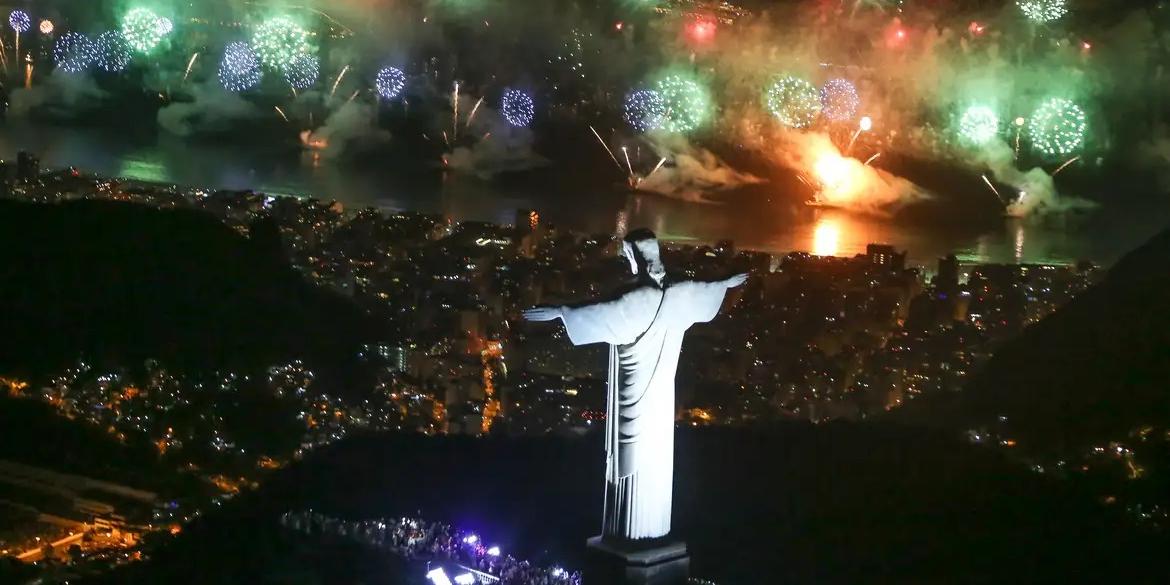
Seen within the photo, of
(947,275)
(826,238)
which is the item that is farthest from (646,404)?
(826,238)

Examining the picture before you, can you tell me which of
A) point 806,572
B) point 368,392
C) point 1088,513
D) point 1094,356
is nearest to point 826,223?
point 1094,356

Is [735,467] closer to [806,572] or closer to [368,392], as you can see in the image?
[806,572]

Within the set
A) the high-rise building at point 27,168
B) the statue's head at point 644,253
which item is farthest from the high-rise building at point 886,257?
the high-rise building at point 27,168

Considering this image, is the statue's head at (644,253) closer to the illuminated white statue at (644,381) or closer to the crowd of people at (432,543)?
the illuminated white statue at (644,381)

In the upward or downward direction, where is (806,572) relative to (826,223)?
downward

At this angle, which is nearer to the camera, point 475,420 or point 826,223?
point 475,420

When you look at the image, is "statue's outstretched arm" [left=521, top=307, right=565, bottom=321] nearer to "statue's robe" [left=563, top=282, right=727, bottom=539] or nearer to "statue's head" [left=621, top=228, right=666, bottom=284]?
"statue's robe" [left=563, top=282, right=727, bottom=539]
